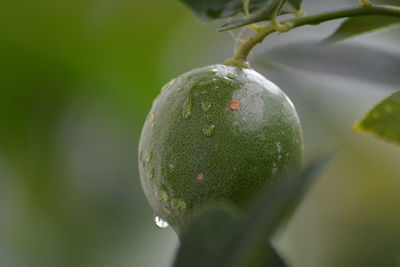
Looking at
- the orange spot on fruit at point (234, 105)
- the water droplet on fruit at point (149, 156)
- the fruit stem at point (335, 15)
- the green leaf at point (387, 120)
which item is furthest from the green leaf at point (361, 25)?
the water droplet on fruit at point (149, 156)

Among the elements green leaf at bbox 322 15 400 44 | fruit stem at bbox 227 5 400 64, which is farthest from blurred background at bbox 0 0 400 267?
fruit stem at bbox 227 5 400 64

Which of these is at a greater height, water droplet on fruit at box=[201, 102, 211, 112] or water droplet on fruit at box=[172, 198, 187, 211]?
water droplet on fruit at box=[201, 102, 211, 112]

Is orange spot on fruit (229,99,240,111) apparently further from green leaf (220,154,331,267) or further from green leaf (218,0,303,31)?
green leaf (220,154,331,267)

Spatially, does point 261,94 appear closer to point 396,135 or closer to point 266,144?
point 266,144

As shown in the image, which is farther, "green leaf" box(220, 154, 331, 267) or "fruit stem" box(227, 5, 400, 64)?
"fruit stem" box(227, 5, 400, 64)

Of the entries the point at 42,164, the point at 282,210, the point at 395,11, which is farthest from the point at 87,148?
the point at 282,210

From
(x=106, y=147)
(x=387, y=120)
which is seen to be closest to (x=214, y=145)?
(x=387, y=120)

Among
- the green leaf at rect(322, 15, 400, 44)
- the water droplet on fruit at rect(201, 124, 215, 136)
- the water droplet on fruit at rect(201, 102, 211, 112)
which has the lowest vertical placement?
the green leaf at rect(322, 15, 400, 44)
